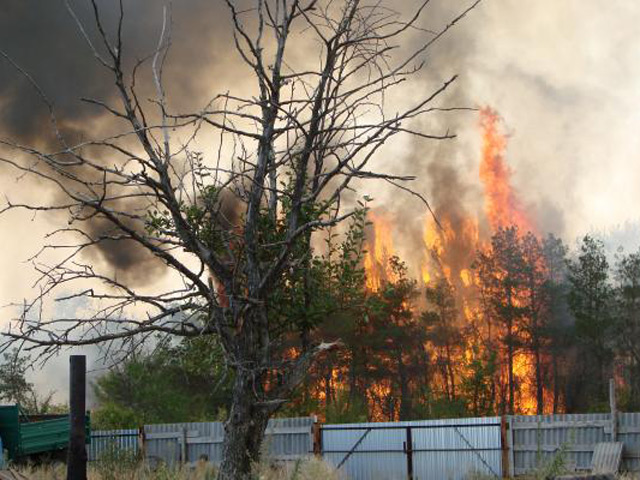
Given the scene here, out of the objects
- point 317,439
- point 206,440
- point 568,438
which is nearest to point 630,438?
point 568,438

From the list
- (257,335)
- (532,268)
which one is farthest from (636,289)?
(257,335)

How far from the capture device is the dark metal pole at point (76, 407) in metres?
12.5

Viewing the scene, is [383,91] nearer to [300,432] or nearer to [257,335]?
[257,335]

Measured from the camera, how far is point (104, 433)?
3275 centimetres

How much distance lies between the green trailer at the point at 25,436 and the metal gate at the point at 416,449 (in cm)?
816

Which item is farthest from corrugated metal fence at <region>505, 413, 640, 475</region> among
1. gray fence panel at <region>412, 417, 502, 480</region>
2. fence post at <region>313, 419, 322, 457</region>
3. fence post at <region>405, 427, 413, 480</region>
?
fence post at <region>313, 419, 322, 457</region>

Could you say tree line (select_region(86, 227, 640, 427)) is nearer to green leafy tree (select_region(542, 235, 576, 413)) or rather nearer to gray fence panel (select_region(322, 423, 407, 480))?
green leafy tree (select_region(542, 235, 576, 413))

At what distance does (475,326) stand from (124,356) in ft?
190

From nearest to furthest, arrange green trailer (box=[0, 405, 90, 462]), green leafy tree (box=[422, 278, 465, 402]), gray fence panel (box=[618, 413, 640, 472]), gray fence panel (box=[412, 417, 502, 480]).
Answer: green trailer (box=[0, 405, 90, 462]), gray fence panel (box=[618, 413, 640, 472]), gray fence panel (box=[412, 417, 502, 480]), green leafy tree (box=[422, 278, 465, 402])

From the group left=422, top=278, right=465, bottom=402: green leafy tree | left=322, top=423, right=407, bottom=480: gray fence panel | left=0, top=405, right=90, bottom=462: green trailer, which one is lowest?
left=322, top=423, right=407, bottom=480: gray fence panel

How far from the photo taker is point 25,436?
22.2 m

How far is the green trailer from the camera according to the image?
864 inches

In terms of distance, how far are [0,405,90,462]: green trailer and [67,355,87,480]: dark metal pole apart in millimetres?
8966

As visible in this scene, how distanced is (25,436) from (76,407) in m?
10.8
